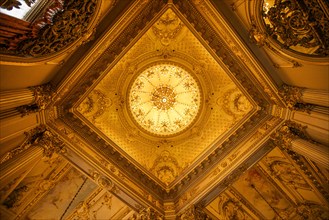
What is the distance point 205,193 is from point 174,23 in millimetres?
5620

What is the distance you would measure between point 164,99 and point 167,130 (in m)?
1.23

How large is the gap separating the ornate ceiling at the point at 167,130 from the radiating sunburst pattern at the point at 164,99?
0.13 ft

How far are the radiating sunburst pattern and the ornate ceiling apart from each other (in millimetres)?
40

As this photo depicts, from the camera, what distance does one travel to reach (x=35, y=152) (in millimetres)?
7070

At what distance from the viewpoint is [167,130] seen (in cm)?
1127

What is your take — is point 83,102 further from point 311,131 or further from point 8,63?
point 311,131

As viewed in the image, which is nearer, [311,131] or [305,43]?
[305,43]

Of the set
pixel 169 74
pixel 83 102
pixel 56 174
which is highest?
pixel 169 74

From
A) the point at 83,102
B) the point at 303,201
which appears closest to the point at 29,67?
the point at 83,102

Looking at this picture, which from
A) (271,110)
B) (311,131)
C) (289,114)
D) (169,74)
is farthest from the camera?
(169,74)

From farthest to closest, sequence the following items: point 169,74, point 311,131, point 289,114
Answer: point 169,74
point 289,114
point 311,131

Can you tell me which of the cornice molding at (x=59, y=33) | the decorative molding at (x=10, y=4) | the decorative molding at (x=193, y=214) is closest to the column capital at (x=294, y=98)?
the decorative molding at (x=193, y=214)

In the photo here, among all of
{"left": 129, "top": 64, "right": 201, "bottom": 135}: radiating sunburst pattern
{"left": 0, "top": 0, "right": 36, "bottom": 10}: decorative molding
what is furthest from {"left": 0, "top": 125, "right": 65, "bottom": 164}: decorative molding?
{"left": 129, "top": 64, "right": 201, "bottom": 135}: radiating sunburst pattern

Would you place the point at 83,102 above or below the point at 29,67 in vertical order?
above
